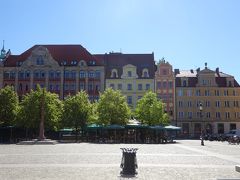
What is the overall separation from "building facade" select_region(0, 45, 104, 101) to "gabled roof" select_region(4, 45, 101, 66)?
0.59 m

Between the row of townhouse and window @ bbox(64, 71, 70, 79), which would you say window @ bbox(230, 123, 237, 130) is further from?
window @ bbox(64, 71, 70, 79)

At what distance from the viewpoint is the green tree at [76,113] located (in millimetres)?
59969

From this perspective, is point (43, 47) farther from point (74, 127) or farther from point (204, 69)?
point (204, 69)

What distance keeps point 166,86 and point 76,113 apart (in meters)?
33.7

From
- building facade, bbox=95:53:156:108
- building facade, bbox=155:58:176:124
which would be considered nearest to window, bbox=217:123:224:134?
building facade, bbox=155:58:176:124

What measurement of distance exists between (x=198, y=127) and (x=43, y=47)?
4154 cm

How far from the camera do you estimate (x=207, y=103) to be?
89.8m

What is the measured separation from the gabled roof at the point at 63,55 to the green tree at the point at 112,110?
2461cm

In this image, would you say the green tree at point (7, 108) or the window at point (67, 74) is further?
the window at point (67, 74)

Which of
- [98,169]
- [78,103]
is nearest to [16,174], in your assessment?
[98,169]

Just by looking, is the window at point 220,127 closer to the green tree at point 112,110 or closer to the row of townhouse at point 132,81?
the row of townhouse at point 132,81

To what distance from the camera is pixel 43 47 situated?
283ft

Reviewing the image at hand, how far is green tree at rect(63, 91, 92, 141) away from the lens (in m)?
60.0

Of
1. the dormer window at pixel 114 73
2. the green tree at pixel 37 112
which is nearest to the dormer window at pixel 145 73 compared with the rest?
the dormer window at pixel 114 73
